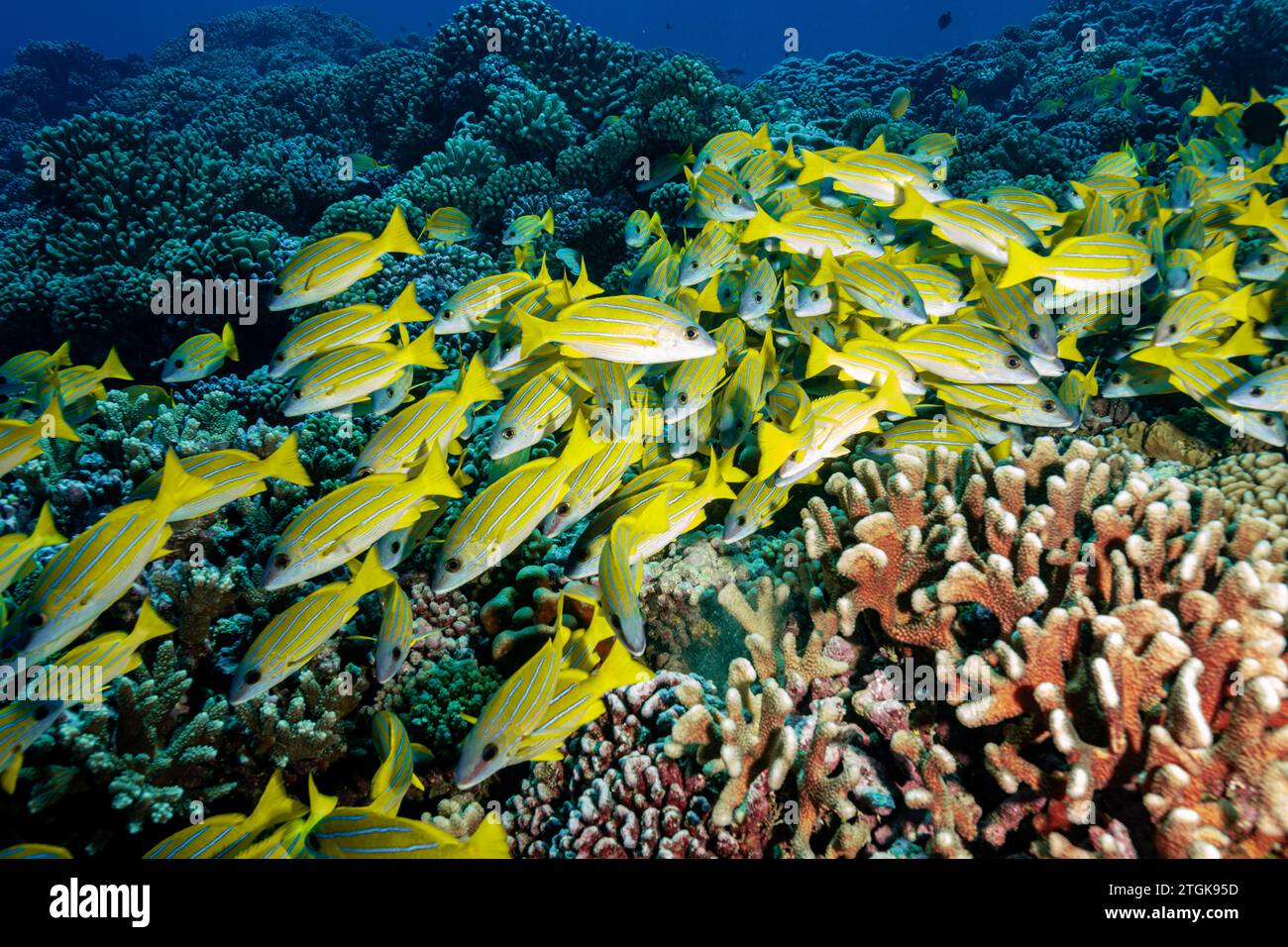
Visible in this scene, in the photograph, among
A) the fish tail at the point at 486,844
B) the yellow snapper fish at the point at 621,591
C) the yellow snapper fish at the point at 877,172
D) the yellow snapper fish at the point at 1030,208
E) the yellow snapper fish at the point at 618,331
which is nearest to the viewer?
the fish tail at the point at 486,844

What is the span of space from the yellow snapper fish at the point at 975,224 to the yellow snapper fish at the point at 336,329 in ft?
9.49

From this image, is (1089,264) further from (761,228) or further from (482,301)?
(482,301)

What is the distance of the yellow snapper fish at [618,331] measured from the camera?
2.72 metres

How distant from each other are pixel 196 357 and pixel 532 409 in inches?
120

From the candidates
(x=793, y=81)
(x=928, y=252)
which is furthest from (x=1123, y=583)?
(x=793, y=81)

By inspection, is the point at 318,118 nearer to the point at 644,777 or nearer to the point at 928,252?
the point at 928,252

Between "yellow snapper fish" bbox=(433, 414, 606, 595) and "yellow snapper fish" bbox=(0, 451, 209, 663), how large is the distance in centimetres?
113

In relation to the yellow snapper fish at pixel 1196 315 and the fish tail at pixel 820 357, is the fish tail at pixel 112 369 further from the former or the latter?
the yellow snapper fish at pixel 1196 315

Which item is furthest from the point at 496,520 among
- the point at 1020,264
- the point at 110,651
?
the point at 1020,264

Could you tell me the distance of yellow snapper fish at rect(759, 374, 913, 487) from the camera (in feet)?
9.06

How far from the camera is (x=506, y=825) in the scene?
294 cm

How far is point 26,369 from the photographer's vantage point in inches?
181

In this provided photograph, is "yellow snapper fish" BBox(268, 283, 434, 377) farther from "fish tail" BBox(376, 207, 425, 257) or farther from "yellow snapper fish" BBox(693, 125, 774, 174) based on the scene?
"yellow snapper fish" BBox(693, 125, 774, 174)

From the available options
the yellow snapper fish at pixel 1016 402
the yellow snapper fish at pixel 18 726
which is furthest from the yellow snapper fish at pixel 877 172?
the yellow snapper fish at pixel 18 726
